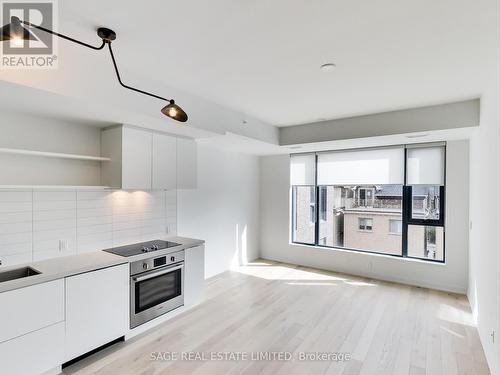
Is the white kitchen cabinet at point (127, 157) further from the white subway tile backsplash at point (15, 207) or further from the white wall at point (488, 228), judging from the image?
the white wall at point (488, 228)

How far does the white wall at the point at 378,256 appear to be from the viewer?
4020mm

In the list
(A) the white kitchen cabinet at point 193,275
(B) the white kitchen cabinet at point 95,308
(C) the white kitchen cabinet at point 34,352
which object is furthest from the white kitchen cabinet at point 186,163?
(C) the white kitchen cabinet at point 34,352

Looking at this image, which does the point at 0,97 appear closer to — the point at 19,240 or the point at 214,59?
the point at 19,240

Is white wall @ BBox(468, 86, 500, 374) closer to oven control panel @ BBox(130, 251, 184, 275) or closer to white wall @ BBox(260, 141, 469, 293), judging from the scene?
white wall @ BBox(260, 141, 469, 293)

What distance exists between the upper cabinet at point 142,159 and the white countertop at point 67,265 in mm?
766

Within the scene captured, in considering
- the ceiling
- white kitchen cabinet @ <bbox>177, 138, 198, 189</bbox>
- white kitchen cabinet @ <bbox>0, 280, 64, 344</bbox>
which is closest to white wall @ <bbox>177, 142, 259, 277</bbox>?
white kitchen cabinet @ <bbox>177, 138, 198, 189</bbox>

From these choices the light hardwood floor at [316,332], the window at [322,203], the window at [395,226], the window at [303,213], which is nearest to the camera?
the light hardwood floor at [316,332]

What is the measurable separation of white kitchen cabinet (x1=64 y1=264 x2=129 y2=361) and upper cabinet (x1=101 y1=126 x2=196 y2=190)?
0.96 meters

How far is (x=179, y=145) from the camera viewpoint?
3.57 metres

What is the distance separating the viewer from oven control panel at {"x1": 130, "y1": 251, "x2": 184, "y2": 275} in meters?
2.87

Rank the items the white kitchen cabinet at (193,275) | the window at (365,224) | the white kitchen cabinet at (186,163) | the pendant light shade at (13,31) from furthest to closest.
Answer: the window at (365,224), the white kitchen cabinet at (186,163), the white kitchen cabinet at (193,275), the pendant light shade at (13,31)

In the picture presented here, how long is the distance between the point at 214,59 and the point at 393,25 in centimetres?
133

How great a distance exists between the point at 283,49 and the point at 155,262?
255cm

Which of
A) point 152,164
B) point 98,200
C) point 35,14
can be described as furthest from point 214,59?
point 98,200
